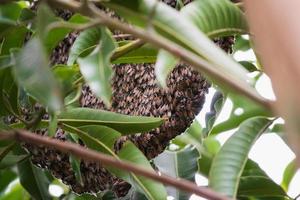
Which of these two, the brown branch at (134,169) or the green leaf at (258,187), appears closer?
the brown branch at (134,169)

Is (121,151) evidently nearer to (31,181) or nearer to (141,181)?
(141,181)

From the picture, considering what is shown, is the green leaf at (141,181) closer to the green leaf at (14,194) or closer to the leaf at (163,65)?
the leaf at (163,65)

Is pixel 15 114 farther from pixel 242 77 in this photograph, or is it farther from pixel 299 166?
pixel 299 166

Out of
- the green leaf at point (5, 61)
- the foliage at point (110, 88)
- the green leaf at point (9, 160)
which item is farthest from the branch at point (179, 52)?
the green leaf at point (9, 160)

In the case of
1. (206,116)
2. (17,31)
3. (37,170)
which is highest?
(17,31)

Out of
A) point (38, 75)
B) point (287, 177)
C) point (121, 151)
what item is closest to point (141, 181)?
point (121, 151)

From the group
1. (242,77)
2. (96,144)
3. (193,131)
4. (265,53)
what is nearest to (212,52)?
(242,77)

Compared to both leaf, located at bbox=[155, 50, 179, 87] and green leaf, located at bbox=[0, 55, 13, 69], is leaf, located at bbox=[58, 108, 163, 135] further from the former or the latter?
leaf, located at bbox=[155, 50, 179, 87]
